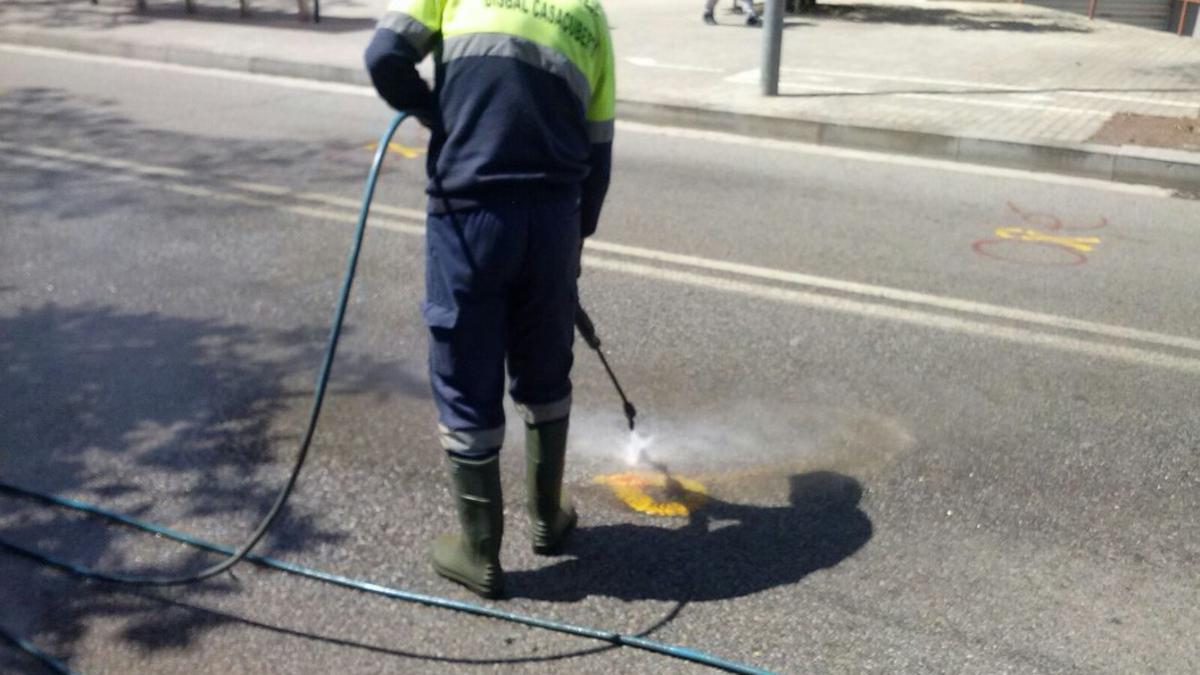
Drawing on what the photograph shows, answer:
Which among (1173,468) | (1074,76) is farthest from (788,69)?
(1173,468)

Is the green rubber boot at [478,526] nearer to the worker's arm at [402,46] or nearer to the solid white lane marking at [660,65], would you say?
the worker's arm at [402,46]

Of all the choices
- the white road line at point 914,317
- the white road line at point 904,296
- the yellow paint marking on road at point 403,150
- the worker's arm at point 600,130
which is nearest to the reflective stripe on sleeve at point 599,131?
the worker's arm at point 600,130

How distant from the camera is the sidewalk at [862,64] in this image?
9.77 meters

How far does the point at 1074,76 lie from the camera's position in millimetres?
12508

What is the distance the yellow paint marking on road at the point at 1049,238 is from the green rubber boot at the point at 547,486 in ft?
14.2

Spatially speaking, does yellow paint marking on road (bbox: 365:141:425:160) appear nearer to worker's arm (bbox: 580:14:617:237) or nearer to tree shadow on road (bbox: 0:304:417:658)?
tree shadow on road (bbox: 0:304:417:658)

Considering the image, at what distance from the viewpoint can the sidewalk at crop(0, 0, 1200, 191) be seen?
32.1 ft

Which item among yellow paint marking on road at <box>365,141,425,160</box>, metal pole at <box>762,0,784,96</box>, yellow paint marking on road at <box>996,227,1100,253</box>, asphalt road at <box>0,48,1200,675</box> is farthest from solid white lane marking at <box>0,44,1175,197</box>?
yellow paint marking on road at <box>365,141,425,160</box>

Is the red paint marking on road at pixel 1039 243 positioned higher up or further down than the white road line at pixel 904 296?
higher up

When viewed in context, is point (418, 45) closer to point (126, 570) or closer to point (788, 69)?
point (126, 570)

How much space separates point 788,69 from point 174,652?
10102mm

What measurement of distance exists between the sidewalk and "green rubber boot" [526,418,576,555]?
6.49 m

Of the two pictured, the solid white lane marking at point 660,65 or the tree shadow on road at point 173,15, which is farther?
the tree shadow on road at point 173,15

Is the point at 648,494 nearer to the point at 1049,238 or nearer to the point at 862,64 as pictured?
the point at 1049,238
